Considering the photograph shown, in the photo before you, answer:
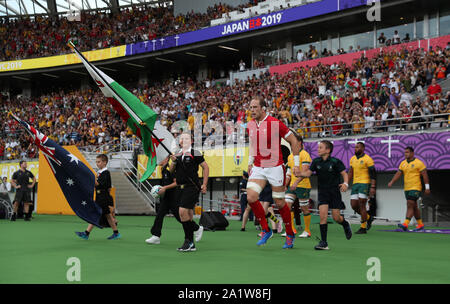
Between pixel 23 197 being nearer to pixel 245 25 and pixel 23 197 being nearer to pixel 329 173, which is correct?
pixel 329 173

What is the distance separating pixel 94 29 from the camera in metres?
49.2

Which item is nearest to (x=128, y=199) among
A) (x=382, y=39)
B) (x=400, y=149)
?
(x=400, y=149)

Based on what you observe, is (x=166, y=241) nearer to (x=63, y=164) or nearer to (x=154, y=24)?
(x=63, y=164)

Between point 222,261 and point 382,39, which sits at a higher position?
point 382,39

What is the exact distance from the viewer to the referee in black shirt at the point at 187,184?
8.45 metres

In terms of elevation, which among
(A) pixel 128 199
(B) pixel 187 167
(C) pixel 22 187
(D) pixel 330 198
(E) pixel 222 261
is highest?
(B) pixel 187 167

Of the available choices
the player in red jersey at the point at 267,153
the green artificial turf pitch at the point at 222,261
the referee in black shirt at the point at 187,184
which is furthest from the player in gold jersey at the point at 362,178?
the referee in black shirt at the point at 187,184

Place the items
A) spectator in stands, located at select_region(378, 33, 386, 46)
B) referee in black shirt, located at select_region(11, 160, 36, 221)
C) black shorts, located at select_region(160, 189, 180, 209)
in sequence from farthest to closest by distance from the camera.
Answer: spectator in stands, located at select_region(378, 33, 386, 46) → referee in black shirt, located at select_region(11, 160, 36, 221) → black shorts, located at select_region(160, 189, 180, 209)

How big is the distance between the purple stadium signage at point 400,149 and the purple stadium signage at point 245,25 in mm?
12411

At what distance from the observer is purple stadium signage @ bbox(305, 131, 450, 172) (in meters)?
17.6

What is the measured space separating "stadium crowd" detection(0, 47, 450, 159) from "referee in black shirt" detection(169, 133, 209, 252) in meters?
11.1

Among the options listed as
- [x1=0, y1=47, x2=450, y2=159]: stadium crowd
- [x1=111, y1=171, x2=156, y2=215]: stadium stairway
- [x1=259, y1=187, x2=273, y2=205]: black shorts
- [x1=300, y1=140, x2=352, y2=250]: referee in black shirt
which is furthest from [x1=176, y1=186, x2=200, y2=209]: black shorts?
[x1=111, y1=171, x2=156, y2=215]: stadium stairway

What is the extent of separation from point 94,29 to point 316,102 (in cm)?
3139

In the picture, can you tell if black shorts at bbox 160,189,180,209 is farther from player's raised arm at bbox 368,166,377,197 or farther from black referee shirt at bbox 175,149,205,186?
player's raised arm at bbox 368,166,377,197
